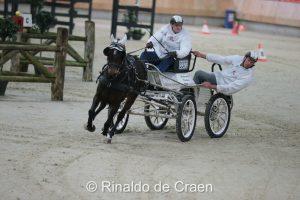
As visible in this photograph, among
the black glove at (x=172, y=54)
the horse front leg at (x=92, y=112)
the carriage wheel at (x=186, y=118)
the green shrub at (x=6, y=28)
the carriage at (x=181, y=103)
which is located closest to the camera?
the horse front leg at (x=92, y=112)

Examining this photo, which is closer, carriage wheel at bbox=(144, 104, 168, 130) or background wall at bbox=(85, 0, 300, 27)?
carriage wheel at bbox=(144, 104, 168, 130)

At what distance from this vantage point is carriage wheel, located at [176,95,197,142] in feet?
40.7

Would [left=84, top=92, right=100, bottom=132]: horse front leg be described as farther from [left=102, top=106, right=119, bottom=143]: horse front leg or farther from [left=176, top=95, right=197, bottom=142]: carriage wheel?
[left=176, top=95, right=197, bottom=142]: carriage wheel

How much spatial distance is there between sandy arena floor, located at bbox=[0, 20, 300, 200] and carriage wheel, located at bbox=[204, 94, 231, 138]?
0.19 m

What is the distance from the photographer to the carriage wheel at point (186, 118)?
1240 centimetres

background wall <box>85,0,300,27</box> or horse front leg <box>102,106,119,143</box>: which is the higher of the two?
horse front leg <box>102,106,119,143</box>

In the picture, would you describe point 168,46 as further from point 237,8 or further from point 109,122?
point 237,8

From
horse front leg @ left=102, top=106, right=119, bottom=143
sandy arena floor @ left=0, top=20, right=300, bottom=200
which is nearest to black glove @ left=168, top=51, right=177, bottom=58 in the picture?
sandy arena floor @ left=0, top=20, right=300, bottom=200

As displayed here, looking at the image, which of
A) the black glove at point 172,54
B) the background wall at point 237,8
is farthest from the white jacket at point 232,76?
the background wall at point 237,8

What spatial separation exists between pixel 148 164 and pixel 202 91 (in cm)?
313

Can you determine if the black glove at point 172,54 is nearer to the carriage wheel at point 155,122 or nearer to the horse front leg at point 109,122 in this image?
the carriage wheel at point 155,122

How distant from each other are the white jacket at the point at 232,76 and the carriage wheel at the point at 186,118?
1.90 feet

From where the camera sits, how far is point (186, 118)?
1272cm

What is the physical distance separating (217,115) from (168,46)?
1285mm
